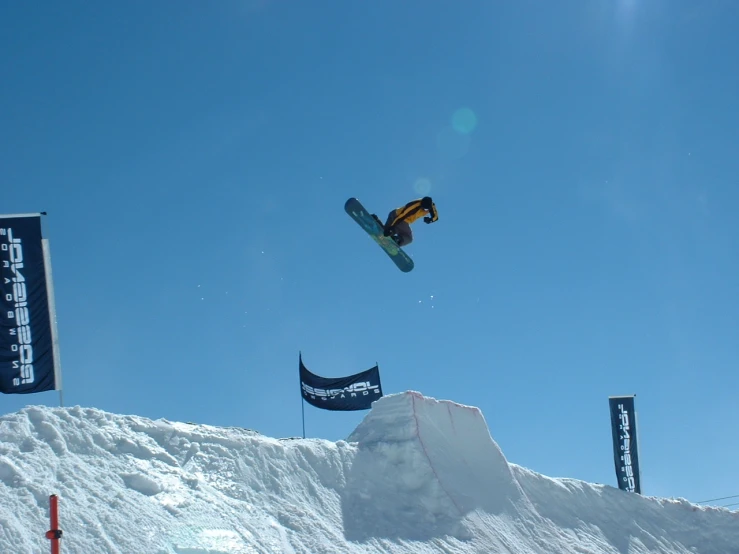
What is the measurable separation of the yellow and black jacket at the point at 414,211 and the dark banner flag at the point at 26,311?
6030 mm

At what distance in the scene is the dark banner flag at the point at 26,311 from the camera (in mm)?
12203

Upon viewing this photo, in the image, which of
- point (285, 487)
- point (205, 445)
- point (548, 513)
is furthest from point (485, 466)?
point (205, 445)

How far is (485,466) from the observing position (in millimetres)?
16266

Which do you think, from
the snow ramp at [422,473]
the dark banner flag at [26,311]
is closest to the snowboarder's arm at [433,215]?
the snow ramp at [422,473]

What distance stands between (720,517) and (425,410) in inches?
368

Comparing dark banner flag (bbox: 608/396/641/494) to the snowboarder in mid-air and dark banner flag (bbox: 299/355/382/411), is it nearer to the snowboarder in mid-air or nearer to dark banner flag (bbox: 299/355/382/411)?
dark banner flag (bbox: 299/355/382/411)

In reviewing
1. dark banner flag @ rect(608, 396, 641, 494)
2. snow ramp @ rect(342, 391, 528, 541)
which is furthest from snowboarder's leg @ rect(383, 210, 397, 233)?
dark banner flag @ rect(608, 396, 641, 494)

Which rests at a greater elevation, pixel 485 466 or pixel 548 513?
pixel 485 466

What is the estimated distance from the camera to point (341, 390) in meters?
20.1

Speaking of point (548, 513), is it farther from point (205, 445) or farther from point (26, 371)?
point (26, 371)

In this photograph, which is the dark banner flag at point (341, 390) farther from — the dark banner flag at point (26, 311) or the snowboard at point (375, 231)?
the dark banner flag at point (26, 311)

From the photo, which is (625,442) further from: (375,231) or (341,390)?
(375,231)

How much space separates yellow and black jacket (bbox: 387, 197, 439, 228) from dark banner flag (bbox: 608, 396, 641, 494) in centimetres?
937

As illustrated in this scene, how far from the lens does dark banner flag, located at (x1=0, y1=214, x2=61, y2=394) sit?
1220cm
